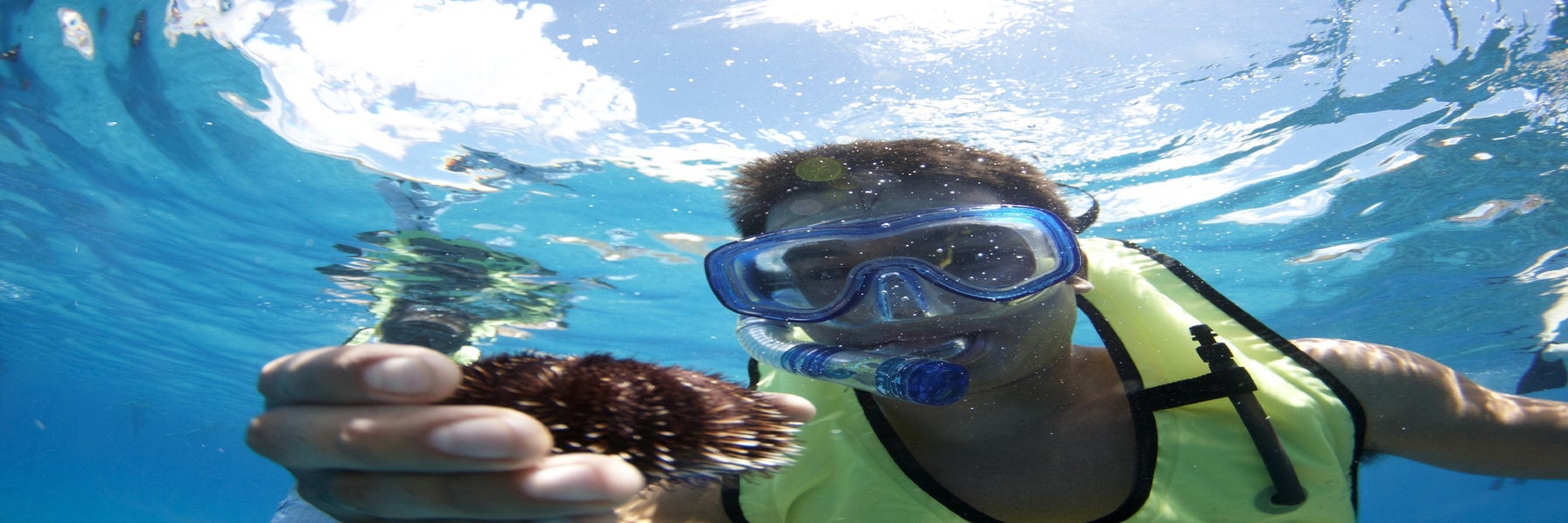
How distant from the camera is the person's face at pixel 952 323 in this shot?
291 cm

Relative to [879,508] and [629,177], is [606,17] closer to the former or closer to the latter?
[629,177]

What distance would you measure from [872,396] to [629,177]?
6.37 metres

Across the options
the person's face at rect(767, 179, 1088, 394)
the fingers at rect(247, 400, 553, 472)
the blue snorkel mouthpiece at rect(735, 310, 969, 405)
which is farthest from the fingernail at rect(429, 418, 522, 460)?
the person's face at rect(767, 179, 1088, 394)

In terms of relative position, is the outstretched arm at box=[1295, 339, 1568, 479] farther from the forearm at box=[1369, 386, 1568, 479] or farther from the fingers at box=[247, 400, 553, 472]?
the fingers at box=[247, 400, 553, 472]

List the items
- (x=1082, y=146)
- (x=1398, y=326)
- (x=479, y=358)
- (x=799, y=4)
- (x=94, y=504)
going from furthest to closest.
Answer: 1. (x=94, y=504)
2. (x=1398, y=326)
3. (x=1082, y=146)
4. (x=799, y=4)
5. (x=479, y=358)

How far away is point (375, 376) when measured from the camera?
111cm

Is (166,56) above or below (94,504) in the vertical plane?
above

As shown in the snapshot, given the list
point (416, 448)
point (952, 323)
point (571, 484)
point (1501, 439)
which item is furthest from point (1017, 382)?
point (416, 448)

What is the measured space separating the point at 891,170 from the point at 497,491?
271 centimetres

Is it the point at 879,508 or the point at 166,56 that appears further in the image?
the point at 166,56

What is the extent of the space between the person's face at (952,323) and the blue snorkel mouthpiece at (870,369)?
25 cm

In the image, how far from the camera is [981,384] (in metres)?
2.93

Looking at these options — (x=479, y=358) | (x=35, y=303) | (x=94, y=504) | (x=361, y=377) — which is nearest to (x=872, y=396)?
(x=479, y=358)

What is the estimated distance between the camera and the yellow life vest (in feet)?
8.77
